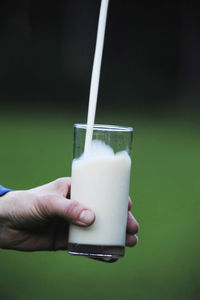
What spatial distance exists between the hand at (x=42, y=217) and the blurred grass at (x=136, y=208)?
2430mm

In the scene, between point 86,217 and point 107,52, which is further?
point 107,52

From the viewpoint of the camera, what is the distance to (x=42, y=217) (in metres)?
1.54

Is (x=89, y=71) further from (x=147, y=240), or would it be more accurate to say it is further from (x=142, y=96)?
(x=147, y=240)

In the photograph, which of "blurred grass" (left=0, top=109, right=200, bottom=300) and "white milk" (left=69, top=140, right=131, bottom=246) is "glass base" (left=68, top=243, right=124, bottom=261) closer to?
"white milk" (left=69, top=140, right=131, bottom=246)

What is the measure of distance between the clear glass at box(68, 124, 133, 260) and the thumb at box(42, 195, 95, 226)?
16 mm

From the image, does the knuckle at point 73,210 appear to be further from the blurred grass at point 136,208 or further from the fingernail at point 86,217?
the blurred grass at point 136,208

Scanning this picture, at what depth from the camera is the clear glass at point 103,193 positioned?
1.35 m

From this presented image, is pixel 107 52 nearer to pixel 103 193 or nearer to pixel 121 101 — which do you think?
pixel 121 101

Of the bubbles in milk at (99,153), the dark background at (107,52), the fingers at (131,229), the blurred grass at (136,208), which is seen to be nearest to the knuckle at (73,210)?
the bubbles in milk at (99,153)

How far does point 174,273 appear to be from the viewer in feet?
15.2

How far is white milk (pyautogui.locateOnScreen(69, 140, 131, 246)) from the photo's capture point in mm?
1352

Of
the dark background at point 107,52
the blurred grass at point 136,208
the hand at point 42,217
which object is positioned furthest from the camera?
the dark background at point 107,52

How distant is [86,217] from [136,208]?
4.75m

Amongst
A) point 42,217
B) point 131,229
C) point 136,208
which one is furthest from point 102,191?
point 136,208
